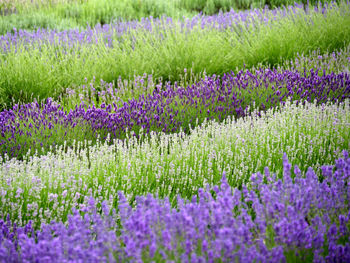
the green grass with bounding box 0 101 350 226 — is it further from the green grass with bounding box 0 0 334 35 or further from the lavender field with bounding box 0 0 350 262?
the green grass with bounding box 0 0 334 35

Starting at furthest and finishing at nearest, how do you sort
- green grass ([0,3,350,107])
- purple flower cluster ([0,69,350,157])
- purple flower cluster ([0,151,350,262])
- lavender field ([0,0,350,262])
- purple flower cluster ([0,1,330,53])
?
purple flower cluster ([0,1,330,53])
green grass ([0,3,350,107])
purple flower cluster ([0,69,350,157])
lavender field ([0,0,350,262])
purple flower cluster ([0,151,350,262])

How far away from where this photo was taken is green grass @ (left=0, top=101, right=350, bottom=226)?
3.22 metres

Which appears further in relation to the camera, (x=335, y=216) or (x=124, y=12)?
(x=124, y=12)

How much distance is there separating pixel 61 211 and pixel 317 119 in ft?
8.92

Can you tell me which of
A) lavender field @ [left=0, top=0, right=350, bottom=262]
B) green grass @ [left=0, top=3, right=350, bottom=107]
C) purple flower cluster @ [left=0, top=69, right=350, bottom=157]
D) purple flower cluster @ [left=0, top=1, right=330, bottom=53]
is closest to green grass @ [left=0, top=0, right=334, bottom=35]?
lavender field @ [left=0, top=0, right=350, bottom=262]

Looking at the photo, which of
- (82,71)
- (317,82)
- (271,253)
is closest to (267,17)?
(317,82)

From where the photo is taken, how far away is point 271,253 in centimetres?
189

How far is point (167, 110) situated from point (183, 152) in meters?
1.31

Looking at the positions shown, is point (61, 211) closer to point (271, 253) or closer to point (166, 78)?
point (271, 253)

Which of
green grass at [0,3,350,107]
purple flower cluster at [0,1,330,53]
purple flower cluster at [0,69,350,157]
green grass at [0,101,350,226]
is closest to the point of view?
green grass at [0,101,350,226]

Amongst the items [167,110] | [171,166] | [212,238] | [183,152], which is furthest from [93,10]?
[212,238]

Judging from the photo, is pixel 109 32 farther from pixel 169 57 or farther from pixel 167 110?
pixel 167 110

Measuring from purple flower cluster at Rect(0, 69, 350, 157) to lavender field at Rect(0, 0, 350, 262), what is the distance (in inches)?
0.8

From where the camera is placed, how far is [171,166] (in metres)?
3.42
